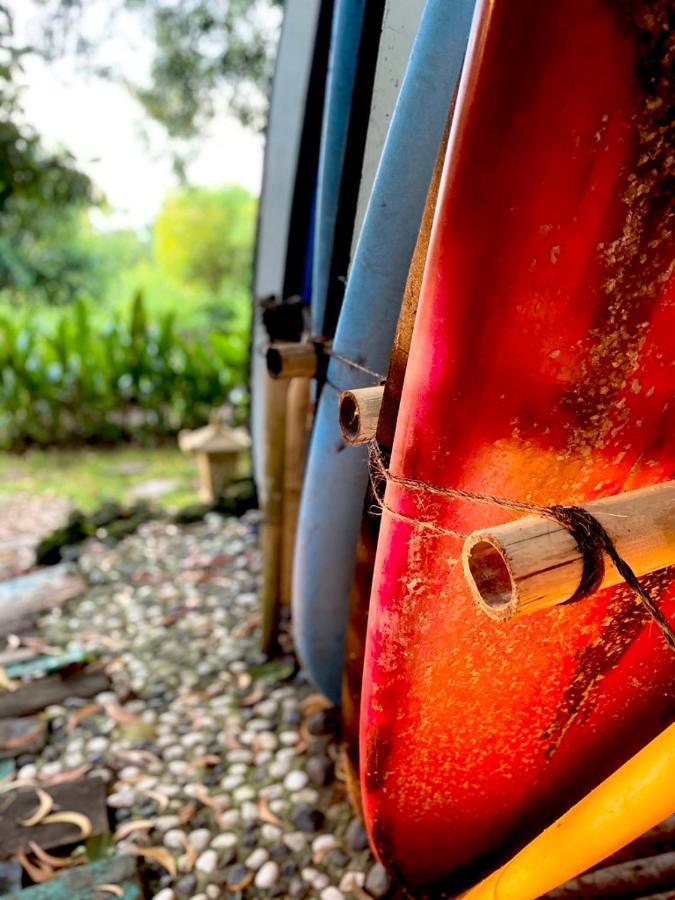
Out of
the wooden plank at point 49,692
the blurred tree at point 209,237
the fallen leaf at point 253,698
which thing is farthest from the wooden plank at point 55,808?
the blurred tree at point 209,237

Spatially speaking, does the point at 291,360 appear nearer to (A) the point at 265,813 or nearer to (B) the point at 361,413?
(B) the point at 361,413

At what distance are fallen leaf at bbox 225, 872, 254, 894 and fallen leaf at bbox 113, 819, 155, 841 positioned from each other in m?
0.30

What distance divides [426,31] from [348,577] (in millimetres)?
1293

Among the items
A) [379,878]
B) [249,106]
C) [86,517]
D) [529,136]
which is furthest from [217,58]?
[379,878]

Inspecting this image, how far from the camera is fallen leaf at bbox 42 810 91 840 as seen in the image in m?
1.76

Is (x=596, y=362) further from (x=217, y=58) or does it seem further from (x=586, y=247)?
(x=217, y=58)

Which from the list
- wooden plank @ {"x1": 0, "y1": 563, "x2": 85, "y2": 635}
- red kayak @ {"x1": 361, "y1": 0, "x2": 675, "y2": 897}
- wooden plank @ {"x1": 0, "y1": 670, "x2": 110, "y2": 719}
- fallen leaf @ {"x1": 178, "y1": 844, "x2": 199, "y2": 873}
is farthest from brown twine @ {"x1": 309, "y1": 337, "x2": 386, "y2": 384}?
wooden plank @ {"x1": 0, "y1": 563, "x2": 85, "y2": 635}

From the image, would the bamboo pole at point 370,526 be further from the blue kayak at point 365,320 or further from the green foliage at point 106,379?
the green foliage at point 106,379

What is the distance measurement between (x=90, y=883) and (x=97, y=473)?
368cm

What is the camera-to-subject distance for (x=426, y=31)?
1177 mm

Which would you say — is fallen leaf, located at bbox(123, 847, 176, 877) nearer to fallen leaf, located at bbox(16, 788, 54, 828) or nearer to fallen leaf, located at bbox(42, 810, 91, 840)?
fallen leaf, located at bbox(42, 810, 91, 840)

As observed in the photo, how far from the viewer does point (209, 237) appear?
13.4 m

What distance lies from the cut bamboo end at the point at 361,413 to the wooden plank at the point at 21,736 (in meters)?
1.65

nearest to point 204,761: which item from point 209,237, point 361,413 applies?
point 361,413
